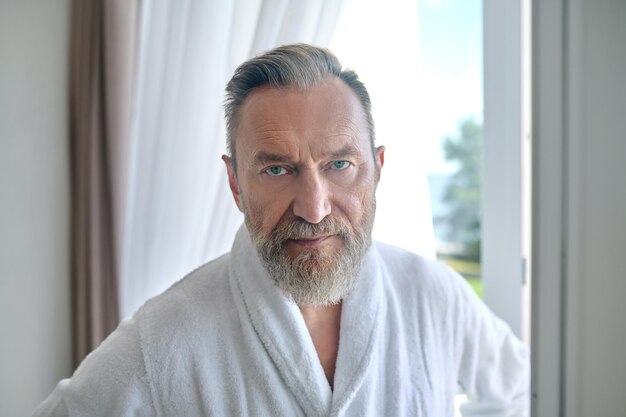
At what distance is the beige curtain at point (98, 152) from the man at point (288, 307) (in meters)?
0.15

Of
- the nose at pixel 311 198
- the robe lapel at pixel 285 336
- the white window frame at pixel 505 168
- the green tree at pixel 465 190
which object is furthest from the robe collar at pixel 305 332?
the green tree at pixel 465 190

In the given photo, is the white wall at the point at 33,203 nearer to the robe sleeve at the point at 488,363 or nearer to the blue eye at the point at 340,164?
the blue eye at the point at 340,164

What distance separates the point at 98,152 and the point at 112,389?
0.36 metres

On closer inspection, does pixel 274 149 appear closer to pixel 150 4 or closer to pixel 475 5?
pixel 150 4

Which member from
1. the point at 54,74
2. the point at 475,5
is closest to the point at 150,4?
the point at 54,74

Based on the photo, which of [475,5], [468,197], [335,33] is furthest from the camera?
[468,197]

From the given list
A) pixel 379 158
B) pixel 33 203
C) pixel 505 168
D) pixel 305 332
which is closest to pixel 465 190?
pixel 505 168

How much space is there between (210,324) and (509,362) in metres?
0.46

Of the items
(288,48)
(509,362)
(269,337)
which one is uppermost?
(288,48)

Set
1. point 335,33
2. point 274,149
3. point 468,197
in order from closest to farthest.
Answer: point 274,149 < point 335,33 < point 468,197

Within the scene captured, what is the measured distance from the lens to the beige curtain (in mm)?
736

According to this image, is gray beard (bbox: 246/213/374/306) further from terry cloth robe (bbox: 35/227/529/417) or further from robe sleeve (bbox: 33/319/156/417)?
robe sleeve (bbox: 33/319/156/417)

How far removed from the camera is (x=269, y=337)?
62 cm

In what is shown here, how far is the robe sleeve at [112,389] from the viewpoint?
0.60 m
